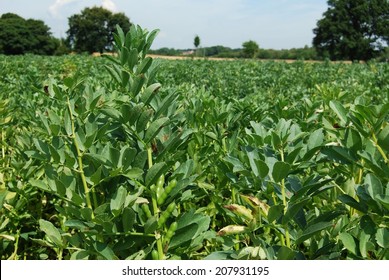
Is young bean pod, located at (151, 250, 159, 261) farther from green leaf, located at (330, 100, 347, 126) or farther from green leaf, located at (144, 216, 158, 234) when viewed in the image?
green leaf, located at (330, 100, 347, 126)

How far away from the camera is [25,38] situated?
60906 mm

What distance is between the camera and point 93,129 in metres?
1.47

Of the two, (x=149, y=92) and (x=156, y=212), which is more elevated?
(x=149, y=92)

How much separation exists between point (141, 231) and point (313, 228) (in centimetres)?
51

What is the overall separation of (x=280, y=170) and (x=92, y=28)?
76.6 m

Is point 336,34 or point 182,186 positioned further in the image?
point 336,34

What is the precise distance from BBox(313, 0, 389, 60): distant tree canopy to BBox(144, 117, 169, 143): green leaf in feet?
204

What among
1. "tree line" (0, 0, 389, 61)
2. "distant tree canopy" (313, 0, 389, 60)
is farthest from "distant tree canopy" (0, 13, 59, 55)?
"distant tree canopy" (313, 0, 389, 60)

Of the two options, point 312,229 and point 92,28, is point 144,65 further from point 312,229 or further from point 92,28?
point 92,28

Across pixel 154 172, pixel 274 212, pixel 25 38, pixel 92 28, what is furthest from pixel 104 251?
pixel 92 28

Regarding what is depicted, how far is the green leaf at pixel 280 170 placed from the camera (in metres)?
1.10

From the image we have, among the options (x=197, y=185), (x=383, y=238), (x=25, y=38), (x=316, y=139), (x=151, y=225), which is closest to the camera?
(x=383, y=238)
